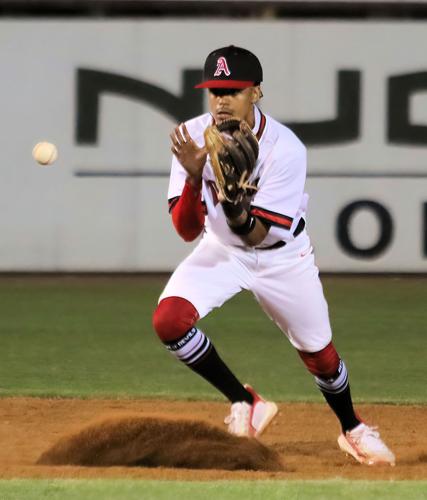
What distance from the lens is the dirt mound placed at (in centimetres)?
612

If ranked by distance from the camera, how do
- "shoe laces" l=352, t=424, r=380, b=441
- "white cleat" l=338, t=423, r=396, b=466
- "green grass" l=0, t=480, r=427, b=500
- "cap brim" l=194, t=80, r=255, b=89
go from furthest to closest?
"shoe laces" l=352, t=424, r=380, b=441
"white cleat" l=338, t=423, r=396, b=466
"cap brim" l=194, t=80, r=255, b=89
"green grass" l=0, t=480, r=427, b=500

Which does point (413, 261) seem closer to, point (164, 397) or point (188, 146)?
point (164, 397)

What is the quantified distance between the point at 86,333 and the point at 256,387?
8.48 ft

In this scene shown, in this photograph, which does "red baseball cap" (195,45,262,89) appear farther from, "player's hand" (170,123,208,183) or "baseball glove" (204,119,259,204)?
"player's hand" (170,123,208,183)

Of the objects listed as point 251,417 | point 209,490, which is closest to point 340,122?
point 251,417

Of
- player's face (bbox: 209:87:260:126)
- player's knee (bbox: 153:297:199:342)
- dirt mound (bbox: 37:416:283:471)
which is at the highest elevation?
player's face (bbox: 209:87:260:126)

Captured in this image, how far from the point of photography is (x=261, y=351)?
10281 mm

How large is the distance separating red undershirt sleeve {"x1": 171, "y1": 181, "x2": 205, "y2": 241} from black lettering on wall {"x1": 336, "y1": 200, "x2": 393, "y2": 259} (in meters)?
8.79

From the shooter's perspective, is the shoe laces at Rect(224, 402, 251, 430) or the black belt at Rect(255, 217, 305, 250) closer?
the black belt at Rect(255, 217, 305, 250)

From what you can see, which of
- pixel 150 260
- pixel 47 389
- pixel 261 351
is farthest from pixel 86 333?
pixel 150 260

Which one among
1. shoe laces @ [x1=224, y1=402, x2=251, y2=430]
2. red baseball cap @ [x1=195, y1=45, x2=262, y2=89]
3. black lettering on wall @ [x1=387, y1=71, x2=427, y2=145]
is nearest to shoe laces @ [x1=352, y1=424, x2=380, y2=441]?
shoe laces @ [x1=224, y1=402, x2=251, y2=430]

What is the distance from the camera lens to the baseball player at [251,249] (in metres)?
6.11

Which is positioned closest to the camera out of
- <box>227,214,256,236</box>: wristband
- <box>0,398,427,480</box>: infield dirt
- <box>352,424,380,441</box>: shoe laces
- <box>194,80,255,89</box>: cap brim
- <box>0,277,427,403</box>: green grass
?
<box>0,398,427,480</box>: infield dirt

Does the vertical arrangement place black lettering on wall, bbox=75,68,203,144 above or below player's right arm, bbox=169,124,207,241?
above
